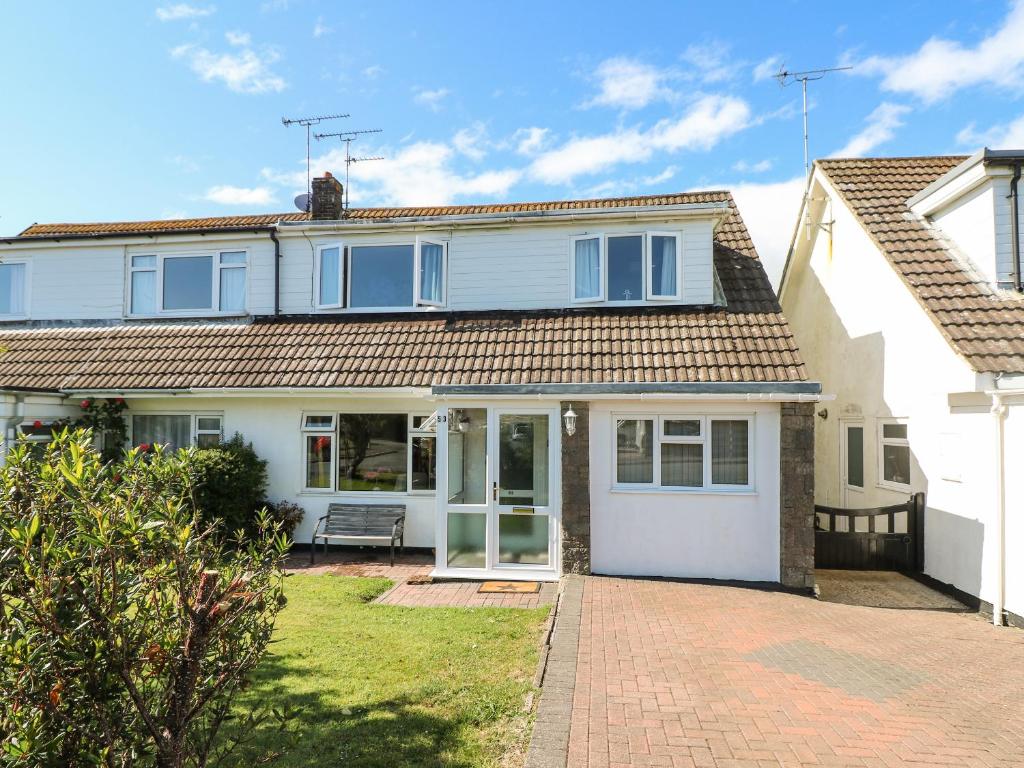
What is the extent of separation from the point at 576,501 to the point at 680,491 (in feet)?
5.42

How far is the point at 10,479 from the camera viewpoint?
3.08 m

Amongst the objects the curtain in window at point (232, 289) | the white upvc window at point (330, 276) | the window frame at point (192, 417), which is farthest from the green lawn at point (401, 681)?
the curtain in window at point (232, 289)

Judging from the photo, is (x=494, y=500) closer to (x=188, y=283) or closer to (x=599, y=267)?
(x=599, y=267)

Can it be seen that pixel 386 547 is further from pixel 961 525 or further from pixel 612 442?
pixel 961 525

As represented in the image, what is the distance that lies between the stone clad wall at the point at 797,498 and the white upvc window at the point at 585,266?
4.64 m

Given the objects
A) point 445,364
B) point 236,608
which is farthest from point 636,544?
point 236,608

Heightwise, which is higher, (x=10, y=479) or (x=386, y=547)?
(x=10, y=479)

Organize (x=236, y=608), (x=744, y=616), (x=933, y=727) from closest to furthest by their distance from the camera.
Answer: (x=236, y=608)
(x=933, y=727)
(x=744, y=616)

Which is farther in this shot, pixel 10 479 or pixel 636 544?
pixel 636 544

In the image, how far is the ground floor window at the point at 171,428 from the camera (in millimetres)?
11766

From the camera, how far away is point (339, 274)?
12742 millimetres

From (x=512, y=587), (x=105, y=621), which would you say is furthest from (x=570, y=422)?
(x=105, y=621)

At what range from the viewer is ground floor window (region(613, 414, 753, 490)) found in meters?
9.09

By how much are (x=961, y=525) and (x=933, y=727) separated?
4.88 meters
